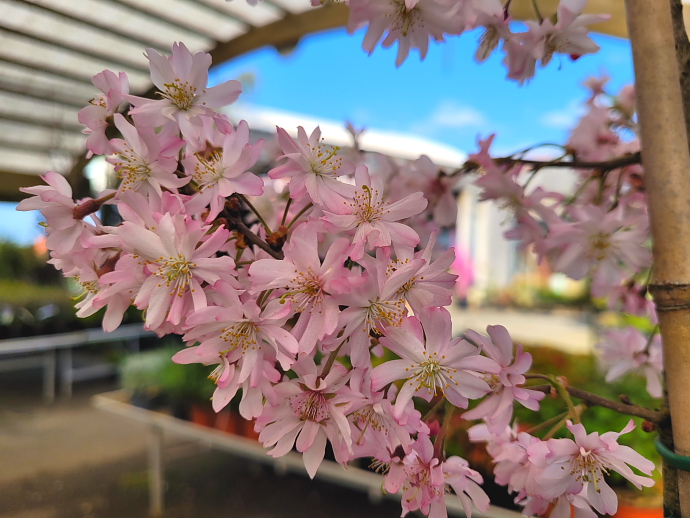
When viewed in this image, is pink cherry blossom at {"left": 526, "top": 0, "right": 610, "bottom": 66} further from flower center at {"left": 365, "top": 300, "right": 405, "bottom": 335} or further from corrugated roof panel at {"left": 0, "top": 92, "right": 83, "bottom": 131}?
corrugated roof panel at {"left": 0, "top": 92, "right": 83, "bottom": 131}

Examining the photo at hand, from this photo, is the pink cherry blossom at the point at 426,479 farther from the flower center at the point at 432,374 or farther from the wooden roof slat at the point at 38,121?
the wooden roof slat at the point at 38,121

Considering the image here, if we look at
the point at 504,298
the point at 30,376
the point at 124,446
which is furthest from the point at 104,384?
the point at 504,298

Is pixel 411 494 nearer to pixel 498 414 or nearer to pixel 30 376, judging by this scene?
pixel 498 414

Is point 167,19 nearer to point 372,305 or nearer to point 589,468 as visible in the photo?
point 372,305

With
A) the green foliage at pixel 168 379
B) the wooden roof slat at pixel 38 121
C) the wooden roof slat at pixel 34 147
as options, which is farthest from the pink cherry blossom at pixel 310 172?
the wooden roof slat at pixel 34 147

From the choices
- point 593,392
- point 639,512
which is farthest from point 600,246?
point 593,392

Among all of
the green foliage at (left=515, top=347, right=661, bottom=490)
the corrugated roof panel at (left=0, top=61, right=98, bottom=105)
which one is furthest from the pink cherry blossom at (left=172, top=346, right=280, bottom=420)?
the corrugated roof panel at (left=0, top=61, right=98, bottom=105)

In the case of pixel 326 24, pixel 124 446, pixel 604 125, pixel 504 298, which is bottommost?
pixel 124 446
